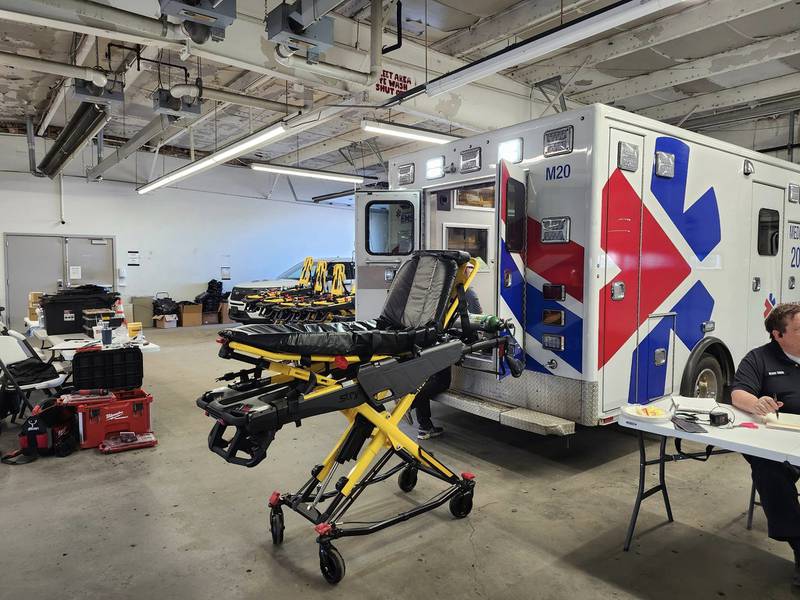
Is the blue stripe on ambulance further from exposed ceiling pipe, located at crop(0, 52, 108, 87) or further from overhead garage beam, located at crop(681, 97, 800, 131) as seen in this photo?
exposed ceiling pipe, located at crop(0, 52, 108, 87)

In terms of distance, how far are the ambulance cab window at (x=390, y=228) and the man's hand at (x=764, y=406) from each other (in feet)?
9.93

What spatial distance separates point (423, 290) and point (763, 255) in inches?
146

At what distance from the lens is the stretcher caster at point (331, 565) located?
101 inches

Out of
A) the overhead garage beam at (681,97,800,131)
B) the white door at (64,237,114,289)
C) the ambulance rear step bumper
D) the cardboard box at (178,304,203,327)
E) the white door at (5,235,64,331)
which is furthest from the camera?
the cardboard box at (178,304,203,327)

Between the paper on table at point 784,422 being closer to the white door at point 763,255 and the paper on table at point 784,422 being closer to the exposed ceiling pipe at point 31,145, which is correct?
the white door at point 763,255

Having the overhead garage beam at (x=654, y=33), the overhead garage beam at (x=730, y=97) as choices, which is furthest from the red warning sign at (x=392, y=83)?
the overhead garage beam at (x=730, y=97)

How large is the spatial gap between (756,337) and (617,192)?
2.64m

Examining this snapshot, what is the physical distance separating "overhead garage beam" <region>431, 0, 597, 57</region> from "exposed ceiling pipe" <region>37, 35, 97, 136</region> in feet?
13.8

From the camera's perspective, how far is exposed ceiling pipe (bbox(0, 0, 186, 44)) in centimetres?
386

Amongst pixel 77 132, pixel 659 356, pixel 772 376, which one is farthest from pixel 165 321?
pixel 772 376

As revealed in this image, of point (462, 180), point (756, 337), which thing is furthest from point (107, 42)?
point (756, 337)

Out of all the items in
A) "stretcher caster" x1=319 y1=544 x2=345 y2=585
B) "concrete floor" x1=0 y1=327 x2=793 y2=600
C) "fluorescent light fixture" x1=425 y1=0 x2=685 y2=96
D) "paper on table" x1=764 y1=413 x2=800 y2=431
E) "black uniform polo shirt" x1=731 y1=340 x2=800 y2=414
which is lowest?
"concrete floor" x1=0 y1=327 x2=793 y2=600

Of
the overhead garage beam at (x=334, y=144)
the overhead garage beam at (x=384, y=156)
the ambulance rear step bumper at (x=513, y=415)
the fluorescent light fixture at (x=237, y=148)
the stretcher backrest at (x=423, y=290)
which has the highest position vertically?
the overhead garage beam at (x=384, y=156)

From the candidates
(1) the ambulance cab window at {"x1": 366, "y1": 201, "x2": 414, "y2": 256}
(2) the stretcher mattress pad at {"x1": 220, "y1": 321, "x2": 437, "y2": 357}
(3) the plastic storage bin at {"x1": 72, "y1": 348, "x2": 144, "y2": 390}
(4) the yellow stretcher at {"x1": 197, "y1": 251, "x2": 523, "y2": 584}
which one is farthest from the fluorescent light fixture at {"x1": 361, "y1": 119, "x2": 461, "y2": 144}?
(2) the stretcher mattress pad at {"x1": 220, "y1": 321, "x2": 437, "y2": 357}
